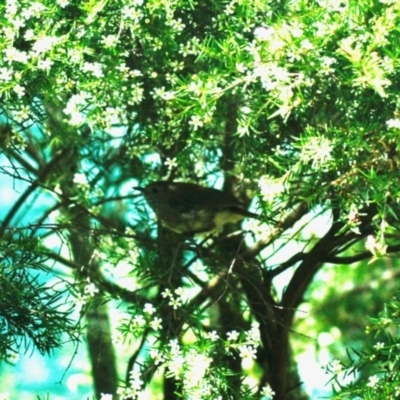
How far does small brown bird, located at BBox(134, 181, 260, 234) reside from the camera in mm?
4004

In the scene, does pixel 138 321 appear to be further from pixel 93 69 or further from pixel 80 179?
pixel 80 179

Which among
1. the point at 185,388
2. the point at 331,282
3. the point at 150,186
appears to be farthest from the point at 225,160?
the point at 331,282

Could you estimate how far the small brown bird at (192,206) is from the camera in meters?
4.00

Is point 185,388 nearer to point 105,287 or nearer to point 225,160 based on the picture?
point 105,287

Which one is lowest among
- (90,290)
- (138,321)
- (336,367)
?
(336,367)

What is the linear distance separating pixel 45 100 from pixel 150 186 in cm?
123

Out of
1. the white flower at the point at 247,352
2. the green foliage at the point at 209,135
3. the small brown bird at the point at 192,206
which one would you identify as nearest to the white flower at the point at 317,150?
the green foliage at the point at 209,135

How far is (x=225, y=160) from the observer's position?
12.7 feet

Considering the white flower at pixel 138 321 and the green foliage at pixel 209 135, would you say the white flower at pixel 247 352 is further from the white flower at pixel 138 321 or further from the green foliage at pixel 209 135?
the white flower at pixel 138 321

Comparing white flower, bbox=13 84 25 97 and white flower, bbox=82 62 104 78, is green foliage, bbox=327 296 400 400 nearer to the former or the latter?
white flower, bbox=82 62 104 78

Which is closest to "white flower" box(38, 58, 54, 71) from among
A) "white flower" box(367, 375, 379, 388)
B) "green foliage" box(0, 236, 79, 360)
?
"green foliage" box(0, 236, 79, 360)

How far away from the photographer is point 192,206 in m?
4.16

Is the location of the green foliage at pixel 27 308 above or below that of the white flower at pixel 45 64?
below

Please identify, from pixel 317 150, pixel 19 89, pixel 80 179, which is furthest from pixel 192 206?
pixel 317 150
